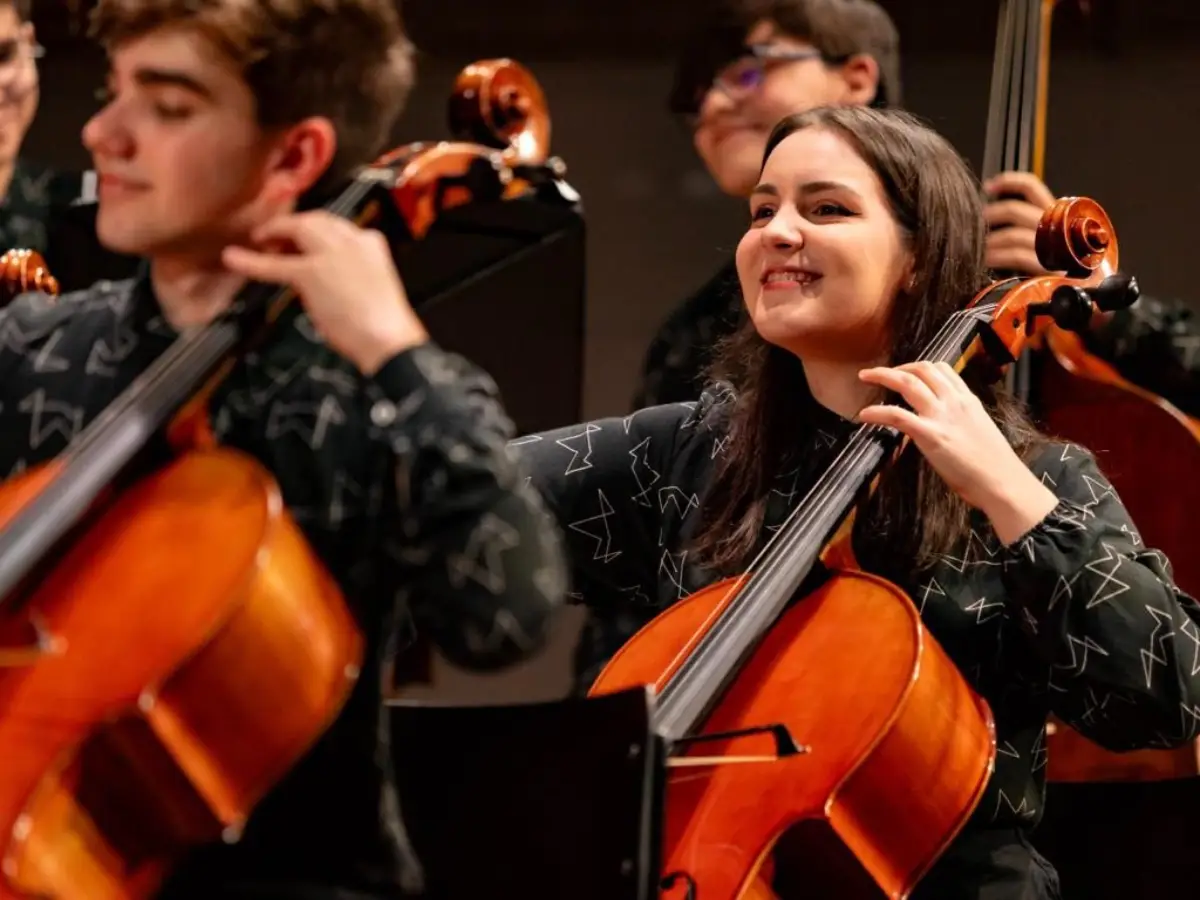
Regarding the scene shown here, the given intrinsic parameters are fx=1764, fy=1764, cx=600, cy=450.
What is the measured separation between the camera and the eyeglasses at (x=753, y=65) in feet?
6.77

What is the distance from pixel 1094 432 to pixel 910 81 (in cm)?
78

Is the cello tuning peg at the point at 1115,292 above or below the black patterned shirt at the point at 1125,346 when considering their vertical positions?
above

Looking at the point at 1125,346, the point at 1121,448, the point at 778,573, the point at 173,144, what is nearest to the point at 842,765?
the point at 778,573

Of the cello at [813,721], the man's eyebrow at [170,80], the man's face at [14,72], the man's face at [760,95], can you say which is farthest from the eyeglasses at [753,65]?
the man's eyebrow at [170,80]

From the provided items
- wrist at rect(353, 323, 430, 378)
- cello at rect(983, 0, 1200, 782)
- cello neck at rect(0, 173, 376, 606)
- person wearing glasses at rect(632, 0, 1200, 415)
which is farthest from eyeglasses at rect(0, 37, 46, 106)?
cello at rect(983, 0, 1200, 782)

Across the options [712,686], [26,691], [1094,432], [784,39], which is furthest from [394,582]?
[784,39]

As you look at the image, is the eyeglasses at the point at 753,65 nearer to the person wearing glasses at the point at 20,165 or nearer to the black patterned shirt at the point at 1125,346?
the black patterned shirt at the point at 1125,346

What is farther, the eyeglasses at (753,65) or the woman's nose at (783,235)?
the eyeglasses at (753,65)

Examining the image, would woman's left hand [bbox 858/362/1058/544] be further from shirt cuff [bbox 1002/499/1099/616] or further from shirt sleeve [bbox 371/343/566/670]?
shirt sleeve [bbox 371/343/566/670]

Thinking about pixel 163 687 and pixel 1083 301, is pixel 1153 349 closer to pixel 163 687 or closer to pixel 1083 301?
pixel 1083 301

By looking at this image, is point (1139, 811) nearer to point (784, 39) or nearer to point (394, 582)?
point (784, 39)

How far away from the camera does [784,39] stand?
81.7 inches

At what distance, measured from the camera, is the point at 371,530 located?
99 centimetres

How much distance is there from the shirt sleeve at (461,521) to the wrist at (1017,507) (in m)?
0.50
